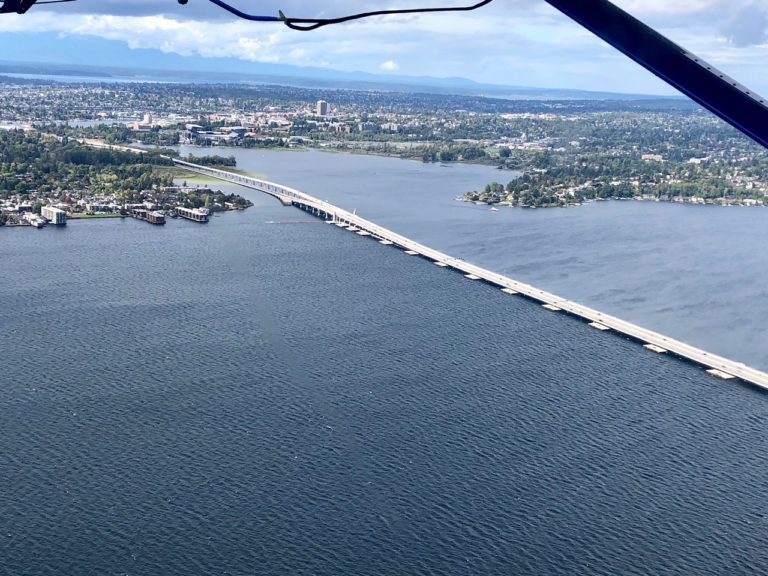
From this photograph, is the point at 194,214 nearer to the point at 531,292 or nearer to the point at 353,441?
the point at 531,292

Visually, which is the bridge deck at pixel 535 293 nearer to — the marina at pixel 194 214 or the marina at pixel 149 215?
A: the marina at pixel 194 214

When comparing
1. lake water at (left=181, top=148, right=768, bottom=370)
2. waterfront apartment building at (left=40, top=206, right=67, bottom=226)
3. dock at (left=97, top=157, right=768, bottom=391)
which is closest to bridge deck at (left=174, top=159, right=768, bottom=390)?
dock at (left=97, top=157, right=768, bottom=391)

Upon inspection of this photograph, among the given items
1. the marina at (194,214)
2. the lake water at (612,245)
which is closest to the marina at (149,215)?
the marina at (194,214)

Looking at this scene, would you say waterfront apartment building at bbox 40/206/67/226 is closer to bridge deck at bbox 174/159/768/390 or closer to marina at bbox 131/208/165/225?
marina at bbox 131/208/165/225

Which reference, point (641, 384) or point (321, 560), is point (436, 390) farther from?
point (321, 560)

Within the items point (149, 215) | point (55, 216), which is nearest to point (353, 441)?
point (55, 216)
